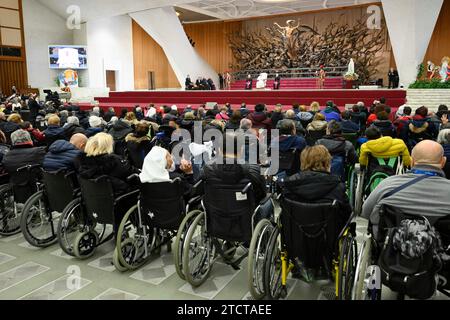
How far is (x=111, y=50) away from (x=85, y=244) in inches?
724

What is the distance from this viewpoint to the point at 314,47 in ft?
62.0

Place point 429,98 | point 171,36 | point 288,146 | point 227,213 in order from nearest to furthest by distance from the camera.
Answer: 1. point 227,213
2. point 288,146
3. point 429,98
4. point 171,36

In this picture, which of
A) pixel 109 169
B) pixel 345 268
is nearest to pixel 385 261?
pixel 345 268

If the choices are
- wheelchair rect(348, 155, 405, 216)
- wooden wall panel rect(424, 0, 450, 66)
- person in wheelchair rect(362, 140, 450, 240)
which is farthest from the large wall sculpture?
person in wheelchair rect(362, 140, 450, 240)

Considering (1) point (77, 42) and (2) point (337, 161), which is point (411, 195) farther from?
(1) point (77, 42)

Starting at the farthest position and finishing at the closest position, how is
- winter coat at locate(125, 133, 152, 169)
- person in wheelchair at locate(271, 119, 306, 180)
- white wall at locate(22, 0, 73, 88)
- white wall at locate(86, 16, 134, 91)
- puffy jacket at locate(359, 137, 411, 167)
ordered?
white wall at locate(86, 16, 134, 91) → white wall at locate(22, 0, 73, 88) → winter coat at locate(125, 133, 152, 169) → person in wheelchair at locate(271, 119, 306, 180) → puffy jacket at locate(359, 137, 411, 167)

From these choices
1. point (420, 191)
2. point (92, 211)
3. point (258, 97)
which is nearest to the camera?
point (420, 191)

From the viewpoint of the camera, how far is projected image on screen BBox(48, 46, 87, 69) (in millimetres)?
18234

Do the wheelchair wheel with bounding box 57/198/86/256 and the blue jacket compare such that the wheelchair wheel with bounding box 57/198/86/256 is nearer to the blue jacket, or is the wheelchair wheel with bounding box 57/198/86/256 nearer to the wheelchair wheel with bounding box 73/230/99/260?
the wheelchair wheel with bounding box 73/230/99/260

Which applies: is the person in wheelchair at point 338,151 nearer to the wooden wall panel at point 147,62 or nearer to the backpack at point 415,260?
the backpack at point 415,260

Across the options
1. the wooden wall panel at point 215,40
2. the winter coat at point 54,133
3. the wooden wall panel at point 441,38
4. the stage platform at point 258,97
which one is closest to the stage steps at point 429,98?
the stage platform at point 258,97

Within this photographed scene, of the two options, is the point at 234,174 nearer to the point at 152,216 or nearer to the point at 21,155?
the point at 152,216

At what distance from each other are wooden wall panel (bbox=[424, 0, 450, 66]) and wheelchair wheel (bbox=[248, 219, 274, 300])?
18.0 metres

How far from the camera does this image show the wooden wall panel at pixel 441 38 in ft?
55.3
